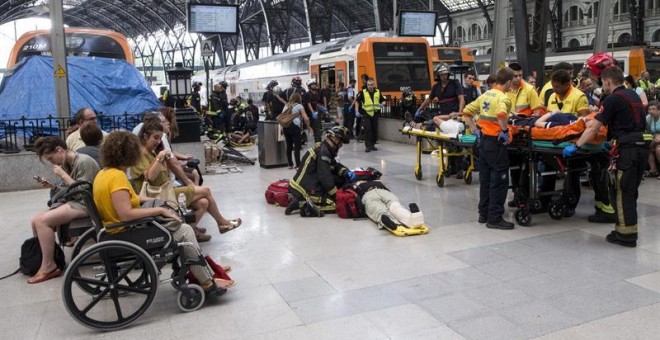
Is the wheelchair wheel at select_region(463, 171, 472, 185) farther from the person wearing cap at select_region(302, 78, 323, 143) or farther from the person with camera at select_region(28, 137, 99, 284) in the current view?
the person with camera at select_region(28, 137, 99, 284)

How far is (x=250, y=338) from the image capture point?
3.73 m

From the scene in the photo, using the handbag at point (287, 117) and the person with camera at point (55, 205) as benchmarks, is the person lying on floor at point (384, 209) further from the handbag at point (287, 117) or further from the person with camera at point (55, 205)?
the handbag at point (287, 117)

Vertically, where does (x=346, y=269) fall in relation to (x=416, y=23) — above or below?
below

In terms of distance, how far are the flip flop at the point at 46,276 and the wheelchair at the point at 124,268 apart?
38.1 inches

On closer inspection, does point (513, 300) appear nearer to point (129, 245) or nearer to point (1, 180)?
point (129, 245)

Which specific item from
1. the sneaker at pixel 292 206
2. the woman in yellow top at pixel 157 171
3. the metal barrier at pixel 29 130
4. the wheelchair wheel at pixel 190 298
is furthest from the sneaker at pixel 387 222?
the metal barrier at pixel 29 130

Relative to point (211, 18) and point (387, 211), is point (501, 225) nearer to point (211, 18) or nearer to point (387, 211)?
point (387, 211)

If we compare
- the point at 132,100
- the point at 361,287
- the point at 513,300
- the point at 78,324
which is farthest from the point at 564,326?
the point at 132,100

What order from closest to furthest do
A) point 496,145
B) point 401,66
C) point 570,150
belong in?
point 570,150
point 496,145
point 401,66

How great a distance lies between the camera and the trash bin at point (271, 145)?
11383mm

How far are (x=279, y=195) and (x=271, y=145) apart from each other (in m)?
3.82

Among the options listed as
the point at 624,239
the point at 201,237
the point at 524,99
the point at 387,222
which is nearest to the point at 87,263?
the point at 201,237

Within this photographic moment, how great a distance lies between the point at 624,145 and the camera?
17.6 ft

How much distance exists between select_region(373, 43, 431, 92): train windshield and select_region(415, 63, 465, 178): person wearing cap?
25.2 ft
